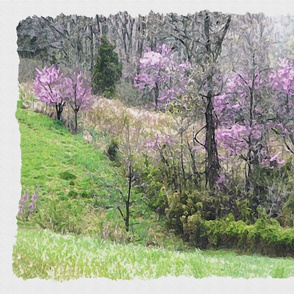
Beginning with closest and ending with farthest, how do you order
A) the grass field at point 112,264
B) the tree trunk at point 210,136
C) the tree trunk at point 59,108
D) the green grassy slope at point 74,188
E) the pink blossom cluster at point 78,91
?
the grass field at point 112,264 < the green grassy slope at point 74,188 < the tree trunk at point 210,136 < the pink blossom cluster at point 78,91 < the tree trunk at point 59,108

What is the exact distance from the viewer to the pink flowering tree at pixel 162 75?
6.32 m

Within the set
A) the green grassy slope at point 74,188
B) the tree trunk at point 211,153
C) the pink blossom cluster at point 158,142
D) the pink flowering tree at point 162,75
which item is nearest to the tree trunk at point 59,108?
the green grassy slope at point 74,188

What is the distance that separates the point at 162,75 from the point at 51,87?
5.00 feet

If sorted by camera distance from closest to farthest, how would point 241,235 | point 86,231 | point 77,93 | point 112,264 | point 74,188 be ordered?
point 112,264
point 86,231
point 241,235
point 74,188
point 77,93

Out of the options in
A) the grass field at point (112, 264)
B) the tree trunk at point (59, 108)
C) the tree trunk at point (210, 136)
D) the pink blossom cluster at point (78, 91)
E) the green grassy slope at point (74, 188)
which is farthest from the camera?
the tree trunk at point (59, 108)

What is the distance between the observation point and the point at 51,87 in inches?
258

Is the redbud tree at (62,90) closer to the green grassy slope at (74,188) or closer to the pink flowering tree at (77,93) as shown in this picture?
the pink flowering tree at (77,93)

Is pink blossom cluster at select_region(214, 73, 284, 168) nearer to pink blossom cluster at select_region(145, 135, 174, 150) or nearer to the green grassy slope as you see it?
pink blossom cluster at select_region(145, 135, 174, 150)

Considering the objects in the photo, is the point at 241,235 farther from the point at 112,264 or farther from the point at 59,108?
the point at 59,108

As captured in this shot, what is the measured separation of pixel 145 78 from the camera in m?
6.49

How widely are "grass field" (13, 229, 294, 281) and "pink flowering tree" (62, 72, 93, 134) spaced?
207 centimetres

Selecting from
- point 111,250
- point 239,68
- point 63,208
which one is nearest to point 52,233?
point 63,208

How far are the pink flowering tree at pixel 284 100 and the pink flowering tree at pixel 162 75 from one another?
121 cm

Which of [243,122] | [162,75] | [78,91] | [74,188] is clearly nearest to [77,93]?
[78,91]
